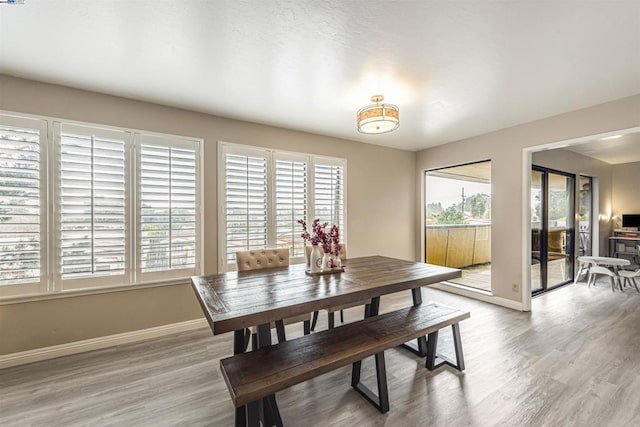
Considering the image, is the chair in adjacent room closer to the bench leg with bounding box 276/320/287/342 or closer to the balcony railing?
the balcony railing

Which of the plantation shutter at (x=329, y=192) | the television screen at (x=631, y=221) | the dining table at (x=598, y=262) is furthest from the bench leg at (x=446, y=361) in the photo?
the television screen at (x=631, y=221)

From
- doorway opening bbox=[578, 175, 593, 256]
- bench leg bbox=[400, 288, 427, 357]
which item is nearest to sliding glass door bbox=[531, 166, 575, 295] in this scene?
doorway opening bbox=[578, 175, 593, 256]

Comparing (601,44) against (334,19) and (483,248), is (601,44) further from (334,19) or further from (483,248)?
(483,248)

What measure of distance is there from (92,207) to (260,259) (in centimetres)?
171

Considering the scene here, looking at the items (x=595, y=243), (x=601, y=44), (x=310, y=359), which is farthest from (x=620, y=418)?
(x=595, y=243)

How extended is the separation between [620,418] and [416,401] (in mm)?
1269

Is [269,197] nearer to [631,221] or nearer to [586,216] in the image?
[586,216]

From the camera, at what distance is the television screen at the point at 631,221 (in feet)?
19.2

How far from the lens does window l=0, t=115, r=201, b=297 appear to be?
2346mm

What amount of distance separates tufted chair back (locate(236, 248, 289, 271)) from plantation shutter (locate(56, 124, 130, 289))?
48.9 inches

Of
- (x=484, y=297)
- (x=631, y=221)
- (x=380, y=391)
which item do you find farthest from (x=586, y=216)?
(x=380, y=391)

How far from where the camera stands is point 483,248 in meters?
5.09

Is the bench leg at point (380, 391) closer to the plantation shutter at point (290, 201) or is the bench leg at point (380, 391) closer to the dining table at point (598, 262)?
the plantation shutter at point (290, 201)

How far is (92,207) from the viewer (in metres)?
2.61
